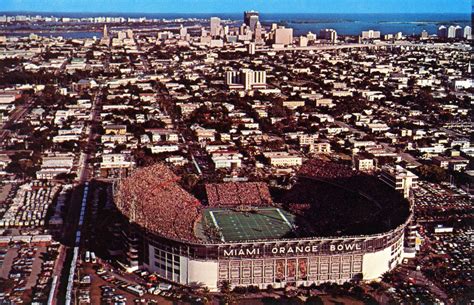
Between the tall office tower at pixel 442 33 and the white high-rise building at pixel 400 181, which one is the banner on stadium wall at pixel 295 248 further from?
the tall office tower at pixel 442 33

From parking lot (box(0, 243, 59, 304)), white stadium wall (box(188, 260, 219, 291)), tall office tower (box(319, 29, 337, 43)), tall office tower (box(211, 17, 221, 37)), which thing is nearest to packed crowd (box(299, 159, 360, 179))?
white stadium wall (box(188, 260, 219, 291))

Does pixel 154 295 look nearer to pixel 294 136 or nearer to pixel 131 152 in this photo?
pixel 131 152

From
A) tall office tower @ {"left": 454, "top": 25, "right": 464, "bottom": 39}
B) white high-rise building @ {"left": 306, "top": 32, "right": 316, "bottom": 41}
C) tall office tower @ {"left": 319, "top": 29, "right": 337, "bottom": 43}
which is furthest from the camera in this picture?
tall office tower @ {"left": 319, "top": 29, "right": 337, "bottom": 43}

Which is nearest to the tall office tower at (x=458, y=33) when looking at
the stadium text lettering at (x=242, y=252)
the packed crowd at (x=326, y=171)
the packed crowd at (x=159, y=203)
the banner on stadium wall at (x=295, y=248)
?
the packed crowd at (x=326, y=171)

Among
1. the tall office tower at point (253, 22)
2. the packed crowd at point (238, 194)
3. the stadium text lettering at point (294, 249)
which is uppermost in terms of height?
the tall office tower at point (253, 22)

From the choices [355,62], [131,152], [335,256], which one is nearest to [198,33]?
[355,62]

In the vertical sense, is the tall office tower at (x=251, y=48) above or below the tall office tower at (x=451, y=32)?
below

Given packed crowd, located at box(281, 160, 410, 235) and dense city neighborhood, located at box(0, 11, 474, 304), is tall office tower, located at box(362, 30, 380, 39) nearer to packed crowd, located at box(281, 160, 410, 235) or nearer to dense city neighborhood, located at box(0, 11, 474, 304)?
dense city neighborhood, located at box(0, 11, 474, 304)
